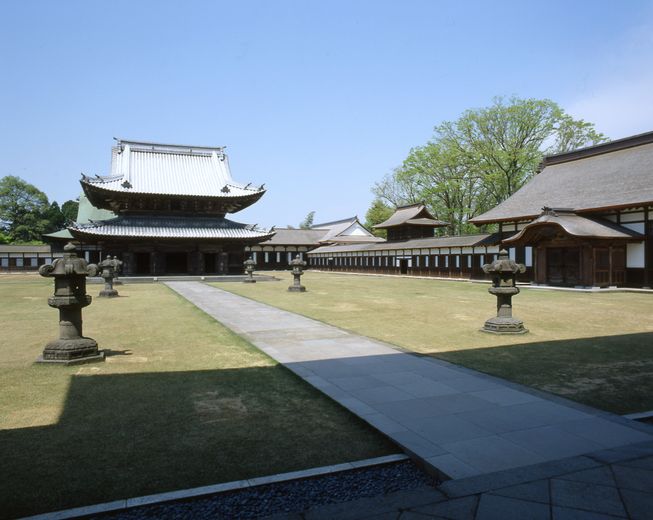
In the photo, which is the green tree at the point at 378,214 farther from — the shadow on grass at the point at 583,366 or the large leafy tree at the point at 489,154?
the shadow on grass at the point at 583,366

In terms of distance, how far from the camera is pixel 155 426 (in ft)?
15.1

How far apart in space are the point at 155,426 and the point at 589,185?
96.7 ft

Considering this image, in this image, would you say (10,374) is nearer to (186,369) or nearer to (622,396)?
(186,369)

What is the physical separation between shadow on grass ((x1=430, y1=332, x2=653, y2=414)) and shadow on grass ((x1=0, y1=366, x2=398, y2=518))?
2.94 metres

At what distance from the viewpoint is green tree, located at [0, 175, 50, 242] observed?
214ft

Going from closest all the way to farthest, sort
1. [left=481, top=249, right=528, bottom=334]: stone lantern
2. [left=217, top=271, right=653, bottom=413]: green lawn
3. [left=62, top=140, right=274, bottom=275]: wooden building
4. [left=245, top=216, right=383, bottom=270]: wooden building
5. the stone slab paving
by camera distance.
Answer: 1. the stone slab paving
2. [left=217, top=271, right=653, bottom=413]: green lawn
3. [left=481, top=249, right=528, bottom=334]: stone lantern
4. [left=62, top=140, right=274, bottom=275]: wooden building
5. [left=245, top=216, right=383, bottom=270]: wooden building

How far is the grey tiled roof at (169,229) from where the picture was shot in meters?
33.0

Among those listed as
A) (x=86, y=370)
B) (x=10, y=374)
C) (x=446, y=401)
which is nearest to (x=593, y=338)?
(x=446, y=401)

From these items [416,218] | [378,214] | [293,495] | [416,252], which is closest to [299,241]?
[378,214]

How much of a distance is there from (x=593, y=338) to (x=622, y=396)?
448 cm

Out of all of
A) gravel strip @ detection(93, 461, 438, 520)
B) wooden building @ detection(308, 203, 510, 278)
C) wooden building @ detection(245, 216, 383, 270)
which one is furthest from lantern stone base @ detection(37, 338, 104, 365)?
wooden building @ detection(245, 216, 383, 270)

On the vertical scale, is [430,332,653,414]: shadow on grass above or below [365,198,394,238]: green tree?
below

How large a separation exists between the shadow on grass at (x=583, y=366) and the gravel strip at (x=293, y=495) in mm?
3003

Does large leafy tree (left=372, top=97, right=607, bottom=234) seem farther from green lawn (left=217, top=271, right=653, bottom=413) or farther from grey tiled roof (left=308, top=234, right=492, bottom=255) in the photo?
green lawn (left=217, top=271, right=653, bottom=413)
